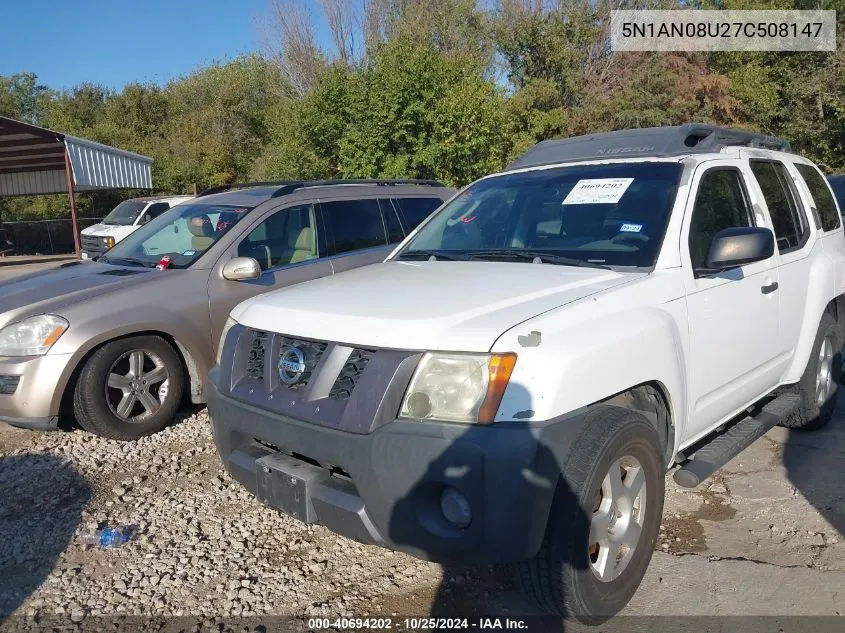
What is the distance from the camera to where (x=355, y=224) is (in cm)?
634

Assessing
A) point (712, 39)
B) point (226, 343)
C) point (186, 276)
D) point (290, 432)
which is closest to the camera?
point (290, 432)

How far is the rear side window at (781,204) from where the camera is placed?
13.8 ft

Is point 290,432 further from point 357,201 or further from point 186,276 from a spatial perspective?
point 357,201

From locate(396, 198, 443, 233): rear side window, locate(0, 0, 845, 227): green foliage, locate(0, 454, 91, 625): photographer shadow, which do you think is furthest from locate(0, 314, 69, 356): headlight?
locate(0, 0, 845, 227): green foliage

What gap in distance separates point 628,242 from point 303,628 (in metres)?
2.21

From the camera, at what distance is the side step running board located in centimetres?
330

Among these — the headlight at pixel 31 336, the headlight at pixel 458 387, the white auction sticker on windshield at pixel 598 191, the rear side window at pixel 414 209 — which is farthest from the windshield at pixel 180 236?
the headlight at pixel 458 387

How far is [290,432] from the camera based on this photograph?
2691 millimetres

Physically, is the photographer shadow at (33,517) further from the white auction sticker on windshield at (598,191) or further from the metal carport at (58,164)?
the metal carport at (58,164)

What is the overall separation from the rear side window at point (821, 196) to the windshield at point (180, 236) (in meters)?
4.20

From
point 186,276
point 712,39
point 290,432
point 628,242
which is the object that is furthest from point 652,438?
point 712,39

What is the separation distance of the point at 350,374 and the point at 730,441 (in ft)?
7.22

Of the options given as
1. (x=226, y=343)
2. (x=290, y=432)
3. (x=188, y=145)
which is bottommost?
(x=290, y=432)

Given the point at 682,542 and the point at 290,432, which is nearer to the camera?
the point at 290,432
